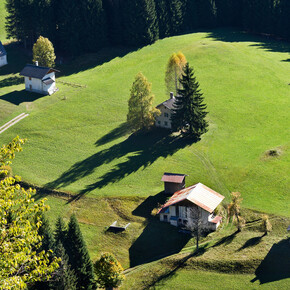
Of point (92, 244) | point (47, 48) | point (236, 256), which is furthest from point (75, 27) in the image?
point (236, 256)

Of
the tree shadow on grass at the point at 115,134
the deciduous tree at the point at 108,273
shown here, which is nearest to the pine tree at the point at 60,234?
the deciduous tree at the point at 108,273

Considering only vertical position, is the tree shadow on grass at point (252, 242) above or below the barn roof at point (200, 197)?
below

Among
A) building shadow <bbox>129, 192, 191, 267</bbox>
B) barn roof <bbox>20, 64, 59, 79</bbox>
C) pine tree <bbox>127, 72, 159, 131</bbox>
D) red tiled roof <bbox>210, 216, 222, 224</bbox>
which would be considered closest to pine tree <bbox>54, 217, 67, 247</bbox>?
building shadow <bbox>129, 192, 191, 267</bbox>

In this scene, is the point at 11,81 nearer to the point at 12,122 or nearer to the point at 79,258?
the point at 12,122

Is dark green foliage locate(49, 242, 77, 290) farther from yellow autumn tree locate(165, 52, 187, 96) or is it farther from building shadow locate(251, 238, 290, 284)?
yellow autumn tree locate(165, 52, 187, 96)

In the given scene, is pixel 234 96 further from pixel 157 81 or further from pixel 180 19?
pixel 180 19

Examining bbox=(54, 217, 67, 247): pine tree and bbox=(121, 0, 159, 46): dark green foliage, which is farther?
bbox=(121, 0, 159, 46): dark green foliage

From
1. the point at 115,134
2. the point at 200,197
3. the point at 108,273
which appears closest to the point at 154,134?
the point at 115,134

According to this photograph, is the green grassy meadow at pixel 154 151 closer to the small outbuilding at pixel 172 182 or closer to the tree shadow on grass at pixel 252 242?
the tree shadow on grass at pixel 252 242
